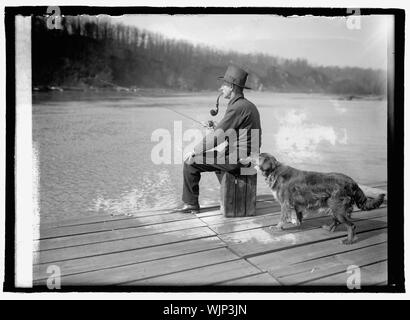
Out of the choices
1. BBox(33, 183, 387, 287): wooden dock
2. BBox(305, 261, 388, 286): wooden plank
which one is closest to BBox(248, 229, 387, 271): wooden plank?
BBox(33, 183, 387, 287): wooden dock

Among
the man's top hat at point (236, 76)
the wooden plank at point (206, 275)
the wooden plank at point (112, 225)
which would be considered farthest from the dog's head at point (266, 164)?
the wooden plank at point (206, 275)

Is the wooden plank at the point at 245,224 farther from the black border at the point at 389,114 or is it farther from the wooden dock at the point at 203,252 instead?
the black border at the point at 389,114

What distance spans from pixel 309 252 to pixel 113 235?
198 cm

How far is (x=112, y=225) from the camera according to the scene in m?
4.08

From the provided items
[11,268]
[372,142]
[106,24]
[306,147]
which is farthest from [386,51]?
[11,268]

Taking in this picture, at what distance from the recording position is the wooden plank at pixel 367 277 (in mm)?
3248

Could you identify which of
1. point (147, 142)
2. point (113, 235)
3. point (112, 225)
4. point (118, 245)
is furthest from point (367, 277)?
point (147, 142)

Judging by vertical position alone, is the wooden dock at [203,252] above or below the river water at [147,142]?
below

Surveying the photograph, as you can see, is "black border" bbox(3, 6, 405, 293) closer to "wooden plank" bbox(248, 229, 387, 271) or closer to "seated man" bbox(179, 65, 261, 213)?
"wooden plank" bbox(248, 229, 387, 271)

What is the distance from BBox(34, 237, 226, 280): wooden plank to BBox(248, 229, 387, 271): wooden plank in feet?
1.57

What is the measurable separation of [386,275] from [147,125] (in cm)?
356

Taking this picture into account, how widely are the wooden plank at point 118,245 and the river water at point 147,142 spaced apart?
2.53 feet

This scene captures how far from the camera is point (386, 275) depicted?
11.6 feet

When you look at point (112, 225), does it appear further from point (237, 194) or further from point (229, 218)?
point (237, 194)
